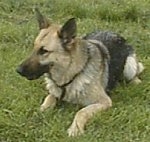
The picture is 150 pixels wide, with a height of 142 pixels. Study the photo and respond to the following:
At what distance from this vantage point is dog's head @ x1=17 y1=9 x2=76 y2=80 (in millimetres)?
4965

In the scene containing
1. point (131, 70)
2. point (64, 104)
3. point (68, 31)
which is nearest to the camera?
point (68, 31)

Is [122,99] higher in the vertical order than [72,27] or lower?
lower

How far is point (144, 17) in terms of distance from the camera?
7.77m

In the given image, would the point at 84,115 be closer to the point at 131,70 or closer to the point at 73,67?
the point at 73,67

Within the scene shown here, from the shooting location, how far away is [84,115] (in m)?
4.88

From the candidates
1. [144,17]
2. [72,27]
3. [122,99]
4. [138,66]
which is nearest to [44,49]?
[72,27]

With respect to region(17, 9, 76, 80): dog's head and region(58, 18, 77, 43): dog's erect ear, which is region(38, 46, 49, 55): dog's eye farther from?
region(58, 18, 77, 43): dog's erect ear

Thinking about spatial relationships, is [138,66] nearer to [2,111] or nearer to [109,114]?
[109,114]

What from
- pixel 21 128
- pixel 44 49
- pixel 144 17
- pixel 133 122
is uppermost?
pixel 44 49

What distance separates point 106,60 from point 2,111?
1267mm

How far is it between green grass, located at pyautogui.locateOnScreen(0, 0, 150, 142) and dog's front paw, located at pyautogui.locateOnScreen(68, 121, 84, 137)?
49 millimetres

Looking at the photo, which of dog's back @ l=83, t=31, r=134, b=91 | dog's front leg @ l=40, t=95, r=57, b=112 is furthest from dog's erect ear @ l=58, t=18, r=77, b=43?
dog's back @ l=83, t=31, r=134, b=91

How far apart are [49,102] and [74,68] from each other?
1.38 feet

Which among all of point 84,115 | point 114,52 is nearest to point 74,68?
point 84,115
